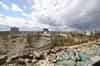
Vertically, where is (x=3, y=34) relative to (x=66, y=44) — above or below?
above

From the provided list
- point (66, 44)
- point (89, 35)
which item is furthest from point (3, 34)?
point (89, 35)

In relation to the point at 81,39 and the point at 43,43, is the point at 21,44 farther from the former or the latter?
the point at 81,39

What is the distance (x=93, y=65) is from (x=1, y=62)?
4814 mm

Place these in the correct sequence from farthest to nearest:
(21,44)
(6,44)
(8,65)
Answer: (6,44) → (21,44) → (8,65)

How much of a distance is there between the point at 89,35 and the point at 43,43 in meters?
6.30

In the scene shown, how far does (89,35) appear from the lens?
1454 centimetres

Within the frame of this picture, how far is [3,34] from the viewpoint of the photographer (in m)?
12.4

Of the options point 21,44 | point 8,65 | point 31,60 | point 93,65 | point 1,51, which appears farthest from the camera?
point 21,44

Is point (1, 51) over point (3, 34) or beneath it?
beneath

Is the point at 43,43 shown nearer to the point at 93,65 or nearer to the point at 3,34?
the point at 3,34

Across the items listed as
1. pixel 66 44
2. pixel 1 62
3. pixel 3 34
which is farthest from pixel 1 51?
pixel 66 44

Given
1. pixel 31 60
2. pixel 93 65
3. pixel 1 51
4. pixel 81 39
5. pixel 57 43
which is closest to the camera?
pixel 93 65

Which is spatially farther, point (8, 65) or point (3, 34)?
point (3, 34)

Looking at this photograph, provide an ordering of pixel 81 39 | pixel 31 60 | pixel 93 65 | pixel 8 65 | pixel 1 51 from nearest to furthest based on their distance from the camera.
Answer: pixel 93 65 → pixel 8 65 → pixel 31 60 → pixel 1 51 → pixel 81 39
